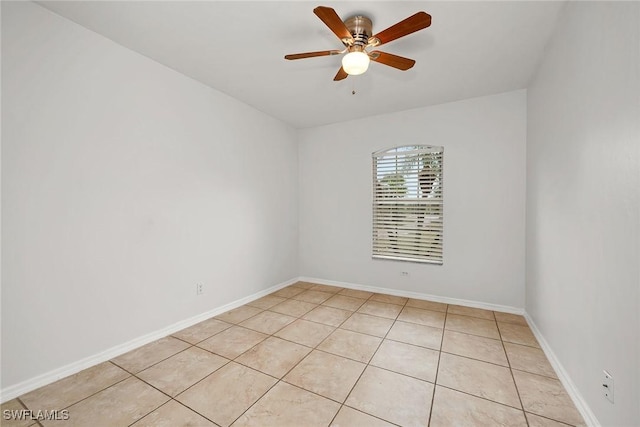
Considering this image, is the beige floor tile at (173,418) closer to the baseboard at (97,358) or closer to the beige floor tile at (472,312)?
the baseboard at (97,358)

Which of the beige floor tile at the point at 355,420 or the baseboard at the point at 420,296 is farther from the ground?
the baseboard at the point at 420,296

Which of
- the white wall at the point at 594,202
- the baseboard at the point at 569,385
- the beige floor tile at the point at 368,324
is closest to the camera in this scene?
the white wall at the point at 594,202

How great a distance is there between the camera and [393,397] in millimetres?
1793

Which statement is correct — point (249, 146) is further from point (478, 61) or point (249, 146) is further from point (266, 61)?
point (478, 61)

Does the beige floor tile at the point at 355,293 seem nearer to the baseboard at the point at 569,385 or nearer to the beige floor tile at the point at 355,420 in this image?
the baseboard at the point at 569,385

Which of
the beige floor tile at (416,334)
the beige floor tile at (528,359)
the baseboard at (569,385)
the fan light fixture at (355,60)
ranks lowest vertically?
the beige floor tile at (416,334)

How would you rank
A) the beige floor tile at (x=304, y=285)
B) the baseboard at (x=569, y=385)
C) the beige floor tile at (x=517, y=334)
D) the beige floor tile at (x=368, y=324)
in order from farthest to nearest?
the beige floor tile at (x=304, y=285) < the beige floor tile at (x=368, y=324) < the beige floor tile at (x=517, y=334) < the baseboard at (x=569, y=385)

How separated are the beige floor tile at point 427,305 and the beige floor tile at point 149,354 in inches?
109

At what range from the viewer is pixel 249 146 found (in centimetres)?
373

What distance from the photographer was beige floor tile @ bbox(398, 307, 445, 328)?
9.73 feet

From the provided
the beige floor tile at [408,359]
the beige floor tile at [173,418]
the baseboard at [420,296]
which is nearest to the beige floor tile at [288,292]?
the baseboard at [420,296]

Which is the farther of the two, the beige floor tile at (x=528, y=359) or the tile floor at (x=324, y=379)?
the beige floor tile at (x=528, y=359)

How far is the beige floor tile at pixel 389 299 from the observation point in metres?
3.64

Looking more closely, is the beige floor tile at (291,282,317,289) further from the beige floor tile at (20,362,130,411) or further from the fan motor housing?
the fan motor housing
